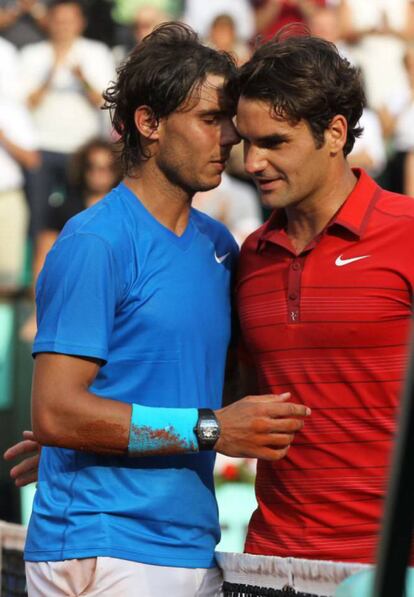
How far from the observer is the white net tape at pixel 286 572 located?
281 centimetres

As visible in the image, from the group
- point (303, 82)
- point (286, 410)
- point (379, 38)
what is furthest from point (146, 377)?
point (379, 38)

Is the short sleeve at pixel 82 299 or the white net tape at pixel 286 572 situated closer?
the white net tape at pixel 286 572

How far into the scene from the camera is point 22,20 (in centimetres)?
764

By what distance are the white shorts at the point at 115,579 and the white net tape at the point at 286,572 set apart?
10 centimetres

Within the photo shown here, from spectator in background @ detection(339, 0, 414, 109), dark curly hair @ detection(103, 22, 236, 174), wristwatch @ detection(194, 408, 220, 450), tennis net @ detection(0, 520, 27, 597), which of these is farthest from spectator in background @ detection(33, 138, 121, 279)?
wristwatch @ detection(194, 408, 220, 450)

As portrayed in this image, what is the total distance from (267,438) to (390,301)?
474mm

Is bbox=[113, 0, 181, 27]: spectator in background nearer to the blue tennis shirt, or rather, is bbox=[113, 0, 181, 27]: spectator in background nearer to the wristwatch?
the blue tennis shirt

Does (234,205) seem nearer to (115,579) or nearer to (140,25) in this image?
(140,25)

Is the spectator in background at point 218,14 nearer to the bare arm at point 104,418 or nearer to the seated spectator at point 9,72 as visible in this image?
the seated spectator at point 9,72

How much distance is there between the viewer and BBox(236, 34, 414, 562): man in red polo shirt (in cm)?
311

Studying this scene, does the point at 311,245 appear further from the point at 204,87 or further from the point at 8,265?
the point at 8,265

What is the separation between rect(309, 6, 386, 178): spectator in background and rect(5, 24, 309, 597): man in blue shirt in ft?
15.3

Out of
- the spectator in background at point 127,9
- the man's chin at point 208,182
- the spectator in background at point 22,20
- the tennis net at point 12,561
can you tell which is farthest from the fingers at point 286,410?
the spectator in background at point 127,9

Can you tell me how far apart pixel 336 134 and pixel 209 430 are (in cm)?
89
